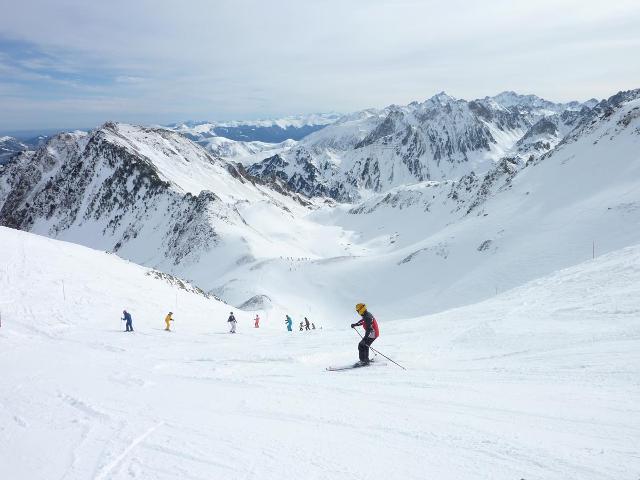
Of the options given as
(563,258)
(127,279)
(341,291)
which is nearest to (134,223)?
(341,291)

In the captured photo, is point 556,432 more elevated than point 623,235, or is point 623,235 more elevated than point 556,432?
point 623,235

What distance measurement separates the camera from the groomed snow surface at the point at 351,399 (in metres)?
6.89

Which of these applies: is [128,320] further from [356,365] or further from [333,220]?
[333,220]

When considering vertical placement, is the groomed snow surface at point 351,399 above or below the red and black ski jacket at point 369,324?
below

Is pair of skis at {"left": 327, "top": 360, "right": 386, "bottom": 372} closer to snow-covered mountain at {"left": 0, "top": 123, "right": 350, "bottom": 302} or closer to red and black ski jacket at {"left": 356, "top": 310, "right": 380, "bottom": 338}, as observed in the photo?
red and black ski jacket at {"left": 356, "top": 310, "right": 380, "bottom": 338}

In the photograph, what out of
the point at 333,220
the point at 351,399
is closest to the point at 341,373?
the point at 351,399

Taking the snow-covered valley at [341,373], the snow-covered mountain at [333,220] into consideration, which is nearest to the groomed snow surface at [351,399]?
the snow-covered valley at [341,373]

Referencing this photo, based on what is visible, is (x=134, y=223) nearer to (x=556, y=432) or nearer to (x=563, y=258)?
(x=563, y=258)

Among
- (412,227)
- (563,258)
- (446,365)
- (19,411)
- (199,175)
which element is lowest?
(19,411)

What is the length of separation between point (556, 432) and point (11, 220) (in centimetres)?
14869

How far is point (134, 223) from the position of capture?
329ft

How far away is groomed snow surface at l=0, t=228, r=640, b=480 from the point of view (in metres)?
6.89

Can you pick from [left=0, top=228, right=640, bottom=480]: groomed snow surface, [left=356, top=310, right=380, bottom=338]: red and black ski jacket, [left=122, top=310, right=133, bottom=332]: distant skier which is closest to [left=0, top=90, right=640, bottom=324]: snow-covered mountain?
[left=122, top=310, right=133, bottom=332]: distant skier

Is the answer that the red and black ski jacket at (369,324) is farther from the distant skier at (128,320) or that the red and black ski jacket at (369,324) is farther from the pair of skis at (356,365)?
the distant skier at (128,320)
